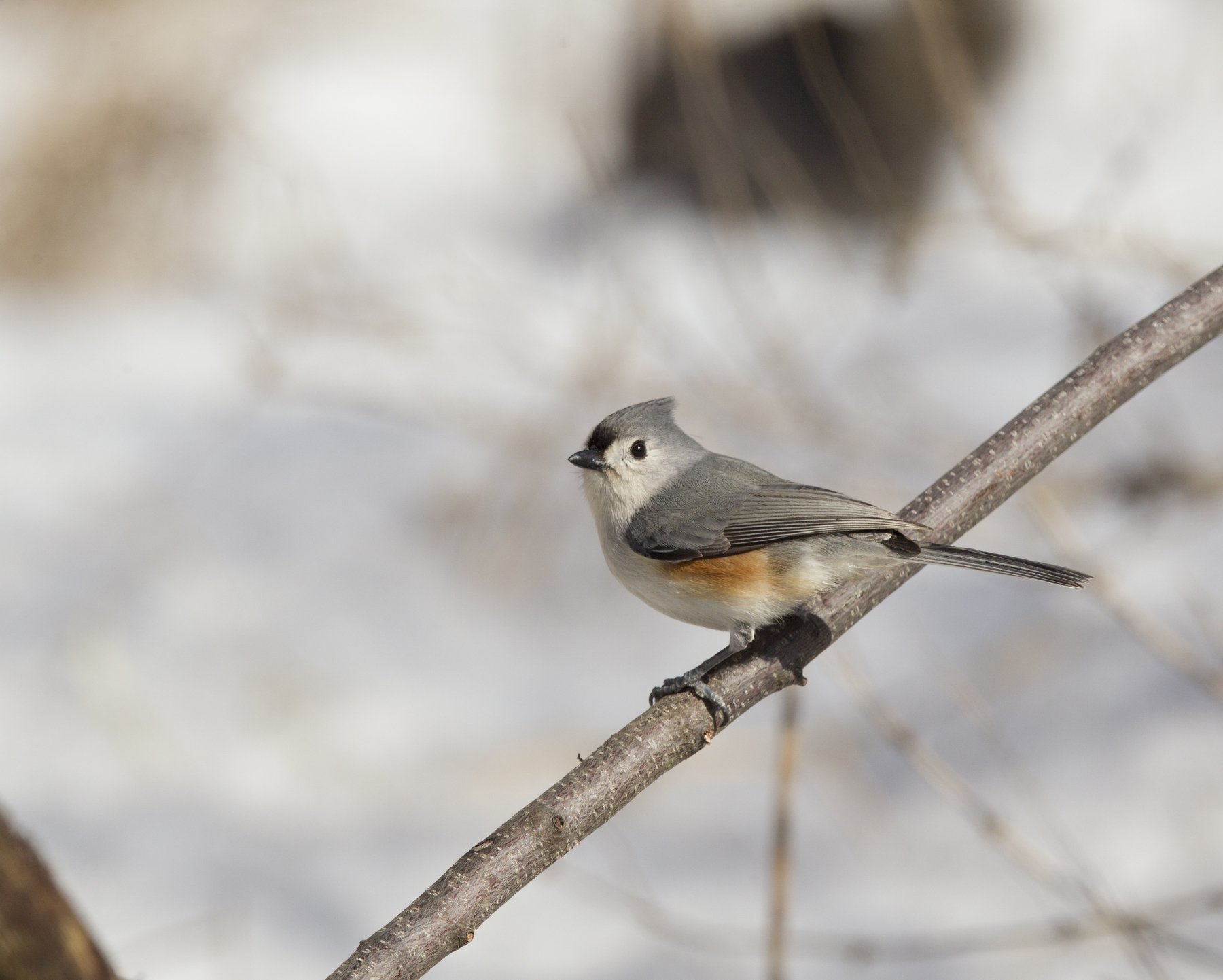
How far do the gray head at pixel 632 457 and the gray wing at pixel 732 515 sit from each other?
0.06 m

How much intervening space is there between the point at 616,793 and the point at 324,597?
4.91 meters

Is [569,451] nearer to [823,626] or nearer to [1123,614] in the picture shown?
[1123,614]

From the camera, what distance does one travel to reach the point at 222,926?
15.0 feet

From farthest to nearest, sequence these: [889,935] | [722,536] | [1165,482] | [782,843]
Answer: [1165,482]
[889,935]
[722,536]
[782,843]

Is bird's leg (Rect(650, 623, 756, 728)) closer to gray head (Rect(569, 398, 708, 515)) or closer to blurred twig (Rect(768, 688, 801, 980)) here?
blurred twig (Rect(768, 688, 801, 980))

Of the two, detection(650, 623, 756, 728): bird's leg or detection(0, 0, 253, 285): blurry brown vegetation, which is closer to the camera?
detection(650, 623, 756, 728): bird's leg

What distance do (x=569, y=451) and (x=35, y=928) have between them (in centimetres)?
536

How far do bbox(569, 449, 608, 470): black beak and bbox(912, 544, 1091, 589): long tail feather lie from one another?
3.01 feet

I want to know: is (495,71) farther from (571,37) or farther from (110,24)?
(110,24)

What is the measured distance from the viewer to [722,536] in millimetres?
2771

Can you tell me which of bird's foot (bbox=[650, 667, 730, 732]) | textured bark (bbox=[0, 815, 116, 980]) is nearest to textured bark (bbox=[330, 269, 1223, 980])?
bird's foot (bbox=[650, 667, 730, 732])

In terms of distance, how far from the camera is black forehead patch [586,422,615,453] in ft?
9.78

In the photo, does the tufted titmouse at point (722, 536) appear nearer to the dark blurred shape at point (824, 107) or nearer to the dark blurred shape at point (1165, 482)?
the dark blurred shape at point (1165, 482)

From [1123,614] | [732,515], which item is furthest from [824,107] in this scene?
[732,515]
